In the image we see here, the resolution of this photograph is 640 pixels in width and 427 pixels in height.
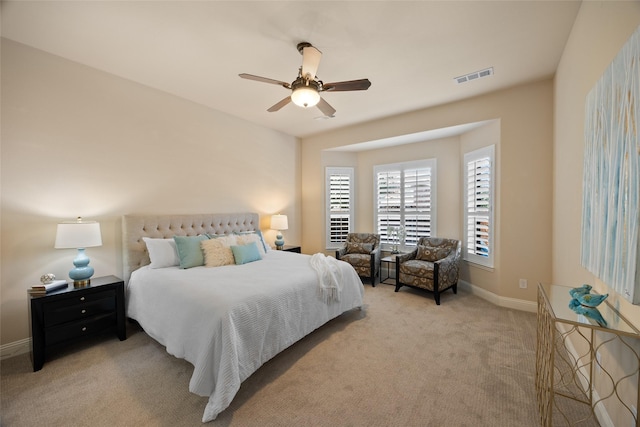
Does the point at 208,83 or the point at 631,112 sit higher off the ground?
the point at 208,83

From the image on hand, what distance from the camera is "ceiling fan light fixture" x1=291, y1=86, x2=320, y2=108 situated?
2.38m

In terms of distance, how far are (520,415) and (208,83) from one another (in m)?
4.54

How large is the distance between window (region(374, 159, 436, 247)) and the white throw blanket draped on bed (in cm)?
253

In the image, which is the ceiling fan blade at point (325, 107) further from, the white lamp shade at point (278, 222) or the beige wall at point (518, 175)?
the white lamp shade at point (278, 222)

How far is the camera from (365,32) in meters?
2.41

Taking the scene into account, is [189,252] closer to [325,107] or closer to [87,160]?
[87,160]

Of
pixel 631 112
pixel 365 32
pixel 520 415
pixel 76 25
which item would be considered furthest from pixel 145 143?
pixel 520 415

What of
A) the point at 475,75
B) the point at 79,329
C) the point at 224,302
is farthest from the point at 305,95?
the point at 79,329

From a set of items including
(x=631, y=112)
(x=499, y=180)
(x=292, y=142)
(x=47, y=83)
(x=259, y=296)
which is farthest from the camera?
(x=292, y=142)

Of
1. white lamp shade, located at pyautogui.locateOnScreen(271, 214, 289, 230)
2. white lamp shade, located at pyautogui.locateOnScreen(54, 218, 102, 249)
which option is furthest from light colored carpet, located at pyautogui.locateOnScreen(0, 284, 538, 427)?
white lamp shade, located at pyautogui.locateOnScreen(271, 214, 289, 230)

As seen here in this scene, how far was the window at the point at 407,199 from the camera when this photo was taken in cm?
496

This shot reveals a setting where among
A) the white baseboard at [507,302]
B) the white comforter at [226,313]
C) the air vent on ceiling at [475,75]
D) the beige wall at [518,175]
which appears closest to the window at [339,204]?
the beige wall at [518,175]

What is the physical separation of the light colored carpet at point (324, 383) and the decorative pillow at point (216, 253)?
103cm

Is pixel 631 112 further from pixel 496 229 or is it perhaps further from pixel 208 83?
pixel 208 83
